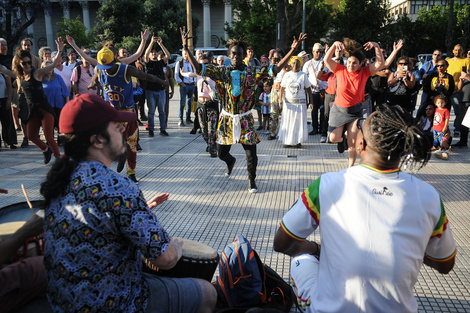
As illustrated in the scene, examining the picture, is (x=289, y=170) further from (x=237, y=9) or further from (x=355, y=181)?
(x=237, y=9)

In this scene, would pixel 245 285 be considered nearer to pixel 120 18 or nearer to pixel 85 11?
pixel 120 18

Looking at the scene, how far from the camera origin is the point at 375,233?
5.73 feet

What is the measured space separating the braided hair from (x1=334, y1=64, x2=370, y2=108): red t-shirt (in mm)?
4226

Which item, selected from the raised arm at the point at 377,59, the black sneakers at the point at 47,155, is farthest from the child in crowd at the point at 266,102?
the black sneakers at the point at 47,155

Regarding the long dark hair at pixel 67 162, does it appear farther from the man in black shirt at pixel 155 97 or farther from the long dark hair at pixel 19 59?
the man in black shirt at pixel 155 97

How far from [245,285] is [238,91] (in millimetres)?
3164

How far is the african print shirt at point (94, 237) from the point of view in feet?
5.93

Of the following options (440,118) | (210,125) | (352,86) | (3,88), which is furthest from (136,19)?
(352,86)

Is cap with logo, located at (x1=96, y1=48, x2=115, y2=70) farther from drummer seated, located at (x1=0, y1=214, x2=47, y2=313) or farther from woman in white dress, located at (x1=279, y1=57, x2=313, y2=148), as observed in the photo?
drummer seated, located at (x1=0, y1=214, x2=47, y2=313)

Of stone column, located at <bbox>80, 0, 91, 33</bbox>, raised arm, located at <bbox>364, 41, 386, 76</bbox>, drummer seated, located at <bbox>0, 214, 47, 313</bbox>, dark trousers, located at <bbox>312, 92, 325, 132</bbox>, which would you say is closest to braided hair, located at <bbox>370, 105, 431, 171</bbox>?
drummer seated, located at <bbox>0, 214, 47, 313</bbox>

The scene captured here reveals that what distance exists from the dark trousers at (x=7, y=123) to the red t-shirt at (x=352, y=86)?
661 centimetres

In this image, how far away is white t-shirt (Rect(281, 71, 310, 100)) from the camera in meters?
8.38

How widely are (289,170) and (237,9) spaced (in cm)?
3066

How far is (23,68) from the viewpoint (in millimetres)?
6820
